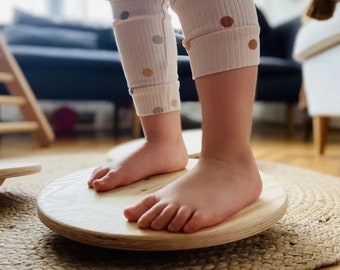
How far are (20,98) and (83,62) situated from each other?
0.27 metres

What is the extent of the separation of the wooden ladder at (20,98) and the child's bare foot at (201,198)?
1.09m

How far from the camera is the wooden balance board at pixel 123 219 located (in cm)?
40

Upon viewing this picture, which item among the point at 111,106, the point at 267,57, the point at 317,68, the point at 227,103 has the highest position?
the point at 227,103

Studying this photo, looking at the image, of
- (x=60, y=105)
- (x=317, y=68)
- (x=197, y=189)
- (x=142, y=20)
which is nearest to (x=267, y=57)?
A: (x=317, y=68)

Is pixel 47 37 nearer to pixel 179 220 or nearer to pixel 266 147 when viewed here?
pixel 266 147

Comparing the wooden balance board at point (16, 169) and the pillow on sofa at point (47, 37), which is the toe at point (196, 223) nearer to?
the wooden balance board at point (16, 169)

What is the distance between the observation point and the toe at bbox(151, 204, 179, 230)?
0.42m

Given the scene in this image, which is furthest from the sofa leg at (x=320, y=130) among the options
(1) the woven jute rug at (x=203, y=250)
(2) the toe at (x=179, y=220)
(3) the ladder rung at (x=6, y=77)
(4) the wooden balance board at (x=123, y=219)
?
(3) the ladder rung at (x=6, y=77)

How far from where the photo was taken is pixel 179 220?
41 centimetres

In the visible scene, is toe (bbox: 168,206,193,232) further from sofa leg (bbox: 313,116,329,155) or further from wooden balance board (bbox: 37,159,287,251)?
sofa leg (bbox: 313,116,329,155)

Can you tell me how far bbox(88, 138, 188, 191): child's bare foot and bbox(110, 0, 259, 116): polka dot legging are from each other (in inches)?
2.3

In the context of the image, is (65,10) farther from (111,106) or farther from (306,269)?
(306,269)

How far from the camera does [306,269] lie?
41cm

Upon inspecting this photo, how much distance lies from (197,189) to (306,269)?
0.14m
